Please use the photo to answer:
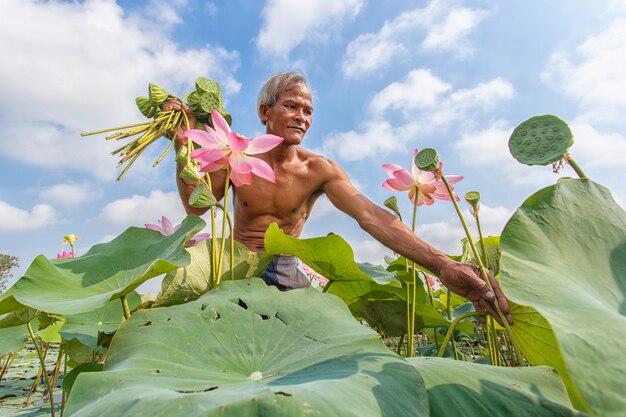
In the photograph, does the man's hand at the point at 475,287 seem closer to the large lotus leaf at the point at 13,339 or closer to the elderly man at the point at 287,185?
the elderly man at the point at 287,185

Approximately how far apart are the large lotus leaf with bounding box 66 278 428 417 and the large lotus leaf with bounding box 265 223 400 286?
20 centimetres

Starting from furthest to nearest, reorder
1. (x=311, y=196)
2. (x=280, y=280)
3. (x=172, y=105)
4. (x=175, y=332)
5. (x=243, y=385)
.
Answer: (x=311, y=196) < (x=280, y=280) < (x=172, y=105) < (x=175, y=332) < (x=243, y=385)

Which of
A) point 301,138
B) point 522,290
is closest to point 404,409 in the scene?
point 522,290

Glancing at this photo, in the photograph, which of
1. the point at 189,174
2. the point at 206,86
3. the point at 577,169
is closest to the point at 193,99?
the point at 206,86

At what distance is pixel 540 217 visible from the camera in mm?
691

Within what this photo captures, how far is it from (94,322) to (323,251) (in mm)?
787

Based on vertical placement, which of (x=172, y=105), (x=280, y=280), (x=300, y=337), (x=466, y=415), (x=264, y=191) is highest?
(x=264, y=191)

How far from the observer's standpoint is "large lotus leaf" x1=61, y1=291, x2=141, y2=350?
3.89 feet

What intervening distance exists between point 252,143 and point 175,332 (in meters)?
0.47

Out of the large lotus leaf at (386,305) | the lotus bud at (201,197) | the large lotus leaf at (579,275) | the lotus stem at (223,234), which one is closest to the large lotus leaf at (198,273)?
the lotus stem at (223,234)

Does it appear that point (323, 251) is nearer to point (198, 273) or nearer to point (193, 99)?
point (198, 273)

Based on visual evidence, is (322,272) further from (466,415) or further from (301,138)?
(301,138)

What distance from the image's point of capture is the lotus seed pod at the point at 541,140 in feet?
2.25

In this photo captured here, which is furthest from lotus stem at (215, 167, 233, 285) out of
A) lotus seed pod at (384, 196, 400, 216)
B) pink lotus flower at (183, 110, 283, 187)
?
lotus seed pod at (384, 196, 400, 216)
